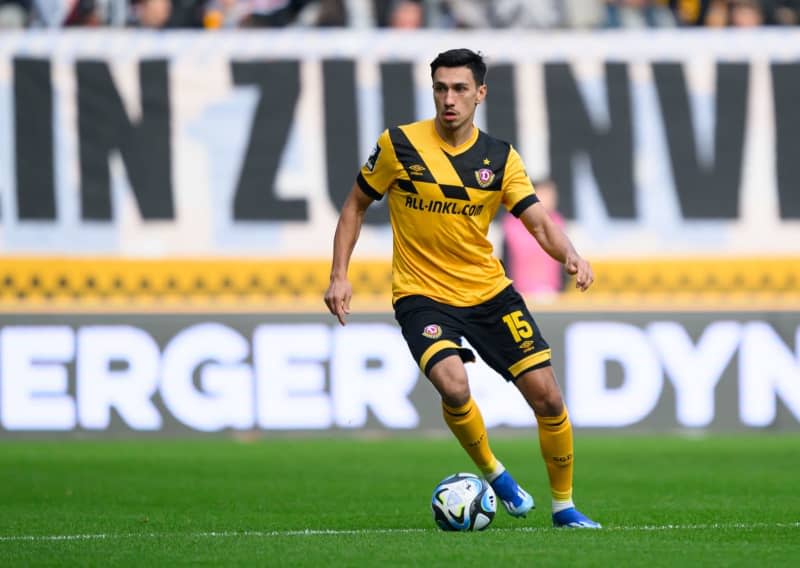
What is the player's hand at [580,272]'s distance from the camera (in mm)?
7447

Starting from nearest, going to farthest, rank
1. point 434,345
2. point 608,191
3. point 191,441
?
1. point 434,345
2. point 191,441
3. point 608,191

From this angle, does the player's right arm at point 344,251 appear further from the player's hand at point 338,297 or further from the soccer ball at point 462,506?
the soccer ball at point 462,506

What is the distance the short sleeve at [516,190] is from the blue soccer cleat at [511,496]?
4.04 feet

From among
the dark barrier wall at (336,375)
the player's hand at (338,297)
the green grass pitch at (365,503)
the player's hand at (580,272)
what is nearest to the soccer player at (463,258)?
the player's hand at (338,297)

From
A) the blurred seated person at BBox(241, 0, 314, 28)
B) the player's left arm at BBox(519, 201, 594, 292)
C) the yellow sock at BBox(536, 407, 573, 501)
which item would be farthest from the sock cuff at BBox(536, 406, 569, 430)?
the blurred seated person at BBox(241, 0, 314, 28)

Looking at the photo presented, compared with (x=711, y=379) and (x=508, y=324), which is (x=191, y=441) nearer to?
(x=711, y=379)

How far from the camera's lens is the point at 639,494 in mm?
9984

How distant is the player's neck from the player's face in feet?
0.20

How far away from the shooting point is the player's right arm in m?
7.81

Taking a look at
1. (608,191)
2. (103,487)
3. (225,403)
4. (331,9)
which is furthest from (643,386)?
(103,487)

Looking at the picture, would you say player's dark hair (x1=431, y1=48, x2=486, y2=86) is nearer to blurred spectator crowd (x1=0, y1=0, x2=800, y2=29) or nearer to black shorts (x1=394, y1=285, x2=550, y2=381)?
black shorts (x1=394, y1=285, x2=550, y2=381)

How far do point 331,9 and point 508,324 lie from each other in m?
9.56

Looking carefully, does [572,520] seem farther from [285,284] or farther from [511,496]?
[285,284]

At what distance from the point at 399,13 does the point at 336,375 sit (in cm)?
398
